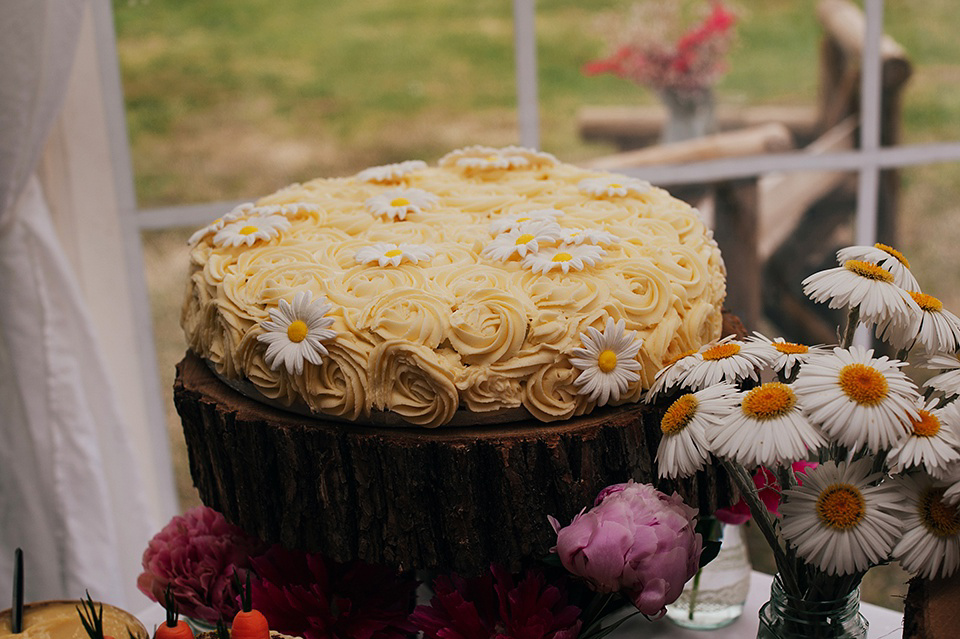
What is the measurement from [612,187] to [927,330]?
400 millimetres

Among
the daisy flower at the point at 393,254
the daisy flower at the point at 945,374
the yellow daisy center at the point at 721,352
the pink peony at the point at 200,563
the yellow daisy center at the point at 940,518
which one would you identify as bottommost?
the pink peony at the point at 200,563

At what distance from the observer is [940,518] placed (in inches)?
28.2

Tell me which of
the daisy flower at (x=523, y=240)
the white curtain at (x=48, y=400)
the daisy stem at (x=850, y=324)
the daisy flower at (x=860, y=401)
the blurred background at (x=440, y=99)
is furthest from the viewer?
the blurred background at (x=440, y=99)

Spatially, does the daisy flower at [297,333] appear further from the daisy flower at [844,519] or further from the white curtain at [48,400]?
the white curtain at [48,400]

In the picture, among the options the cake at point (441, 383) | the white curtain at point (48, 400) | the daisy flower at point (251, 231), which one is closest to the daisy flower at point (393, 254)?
the cake at point (441, 383)

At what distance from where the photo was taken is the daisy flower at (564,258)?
88 centimetres

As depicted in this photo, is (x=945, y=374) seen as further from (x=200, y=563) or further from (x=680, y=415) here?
(x=200, y=563)

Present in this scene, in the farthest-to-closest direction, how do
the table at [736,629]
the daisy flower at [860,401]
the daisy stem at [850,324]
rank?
the table at [736,629], the daisy stem at [850,324], the daisy flower at [860,401]

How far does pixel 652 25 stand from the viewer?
6.28 feet

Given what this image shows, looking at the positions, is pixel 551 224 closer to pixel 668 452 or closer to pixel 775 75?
pixel 668 452

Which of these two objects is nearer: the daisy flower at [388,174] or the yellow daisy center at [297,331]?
the yellow daisy center at [297,331]

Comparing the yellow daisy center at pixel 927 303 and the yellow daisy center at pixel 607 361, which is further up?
the yellow daisy center at pixel 927 303

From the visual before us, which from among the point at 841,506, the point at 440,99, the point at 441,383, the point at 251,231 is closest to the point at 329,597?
the point at 441,383

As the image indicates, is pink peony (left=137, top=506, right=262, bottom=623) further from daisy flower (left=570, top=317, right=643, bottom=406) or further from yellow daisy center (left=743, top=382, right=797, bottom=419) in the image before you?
yellow daisy center (left=743, top=382, right=797, bottom=419)
